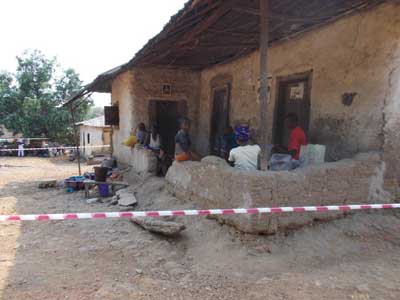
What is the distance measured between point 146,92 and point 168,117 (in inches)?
49.6

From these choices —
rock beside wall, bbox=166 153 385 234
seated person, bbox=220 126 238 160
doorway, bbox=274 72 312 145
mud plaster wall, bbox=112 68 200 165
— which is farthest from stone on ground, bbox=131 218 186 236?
mud plaster wall, bbox=112 68 200 165

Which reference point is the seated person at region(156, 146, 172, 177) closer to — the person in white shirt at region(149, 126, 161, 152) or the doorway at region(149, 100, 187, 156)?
the person in white shirt at region(149, 126, 161, 152)

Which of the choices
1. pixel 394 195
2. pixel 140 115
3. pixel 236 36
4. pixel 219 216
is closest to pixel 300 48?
pixel 236 36

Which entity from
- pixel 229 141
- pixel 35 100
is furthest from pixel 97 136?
pixel 229 141

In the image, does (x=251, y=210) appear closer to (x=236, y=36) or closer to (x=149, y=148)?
(x=236, y=36)

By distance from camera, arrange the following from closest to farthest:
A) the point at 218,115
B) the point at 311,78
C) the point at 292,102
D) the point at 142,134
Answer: the point at 311,78 → the point at 292,102 → the point at 142,134 → the point at 218,115

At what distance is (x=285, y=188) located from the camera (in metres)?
3.61

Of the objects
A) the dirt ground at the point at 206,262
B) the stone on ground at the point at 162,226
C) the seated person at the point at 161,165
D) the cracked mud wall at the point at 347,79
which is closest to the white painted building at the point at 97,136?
the seated person at the point at 161,165

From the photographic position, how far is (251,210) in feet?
10.8

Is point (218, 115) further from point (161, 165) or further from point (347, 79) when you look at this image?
point (347, 79)

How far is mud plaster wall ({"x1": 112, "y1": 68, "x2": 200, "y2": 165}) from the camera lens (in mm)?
8680

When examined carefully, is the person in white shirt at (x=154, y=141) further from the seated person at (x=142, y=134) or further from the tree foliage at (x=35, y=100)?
the tree foliage at (x=35, y=100)

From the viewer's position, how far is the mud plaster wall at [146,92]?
8.68 metres

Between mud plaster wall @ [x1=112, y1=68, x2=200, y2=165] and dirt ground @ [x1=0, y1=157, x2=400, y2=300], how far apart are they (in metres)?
4.63
